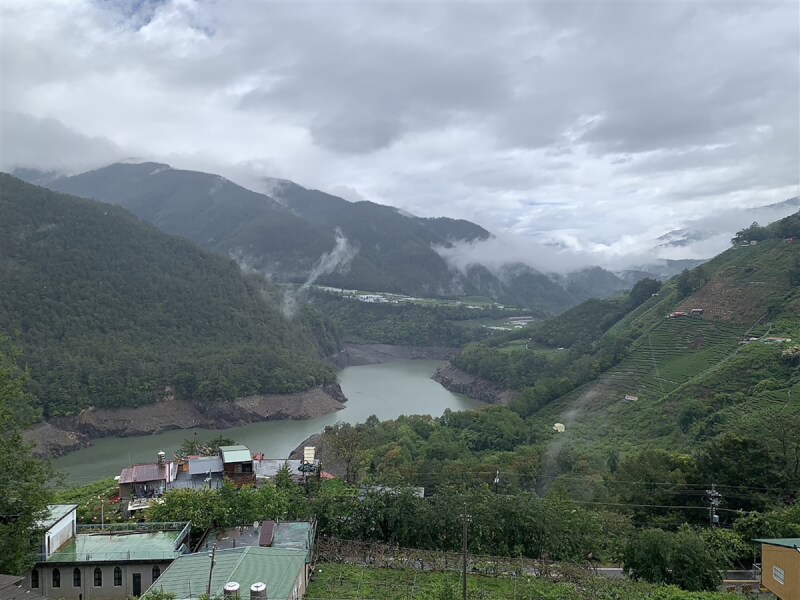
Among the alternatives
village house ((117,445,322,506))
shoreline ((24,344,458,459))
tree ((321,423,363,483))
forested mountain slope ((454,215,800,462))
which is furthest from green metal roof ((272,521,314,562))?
shoreline ((24,344,458,459))

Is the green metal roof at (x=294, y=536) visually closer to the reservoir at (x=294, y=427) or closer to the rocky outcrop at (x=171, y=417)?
the reservoir at (x=294, y=427)

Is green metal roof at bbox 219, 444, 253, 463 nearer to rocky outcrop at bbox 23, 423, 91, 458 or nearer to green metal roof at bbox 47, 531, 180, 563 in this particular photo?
green metal roof at bbox 47, 531, 180, 563

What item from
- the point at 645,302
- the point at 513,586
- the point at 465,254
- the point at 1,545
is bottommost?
the point at 513,586

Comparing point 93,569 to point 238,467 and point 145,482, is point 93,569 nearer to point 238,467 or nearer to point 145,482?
point 145,482

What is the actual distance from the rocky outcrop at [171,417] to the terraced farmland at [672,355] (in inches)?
846

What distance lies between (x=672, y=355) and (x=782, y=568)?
2263 cm

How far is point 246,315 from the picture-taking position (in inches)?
2191

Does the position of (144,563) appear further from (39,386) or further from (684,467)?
(39,386)

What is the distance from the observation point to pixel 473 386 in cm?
5025

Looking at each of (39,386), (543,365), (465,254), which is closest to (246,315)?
(39,386)

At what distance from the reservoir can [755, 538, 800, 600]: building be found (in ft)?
80.2

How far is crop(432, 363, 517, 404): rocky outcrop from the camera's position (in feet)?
151

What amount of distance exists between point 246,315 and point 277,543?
4467cm

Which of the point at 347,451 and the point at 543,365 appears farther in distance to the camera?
the point at 543,365
